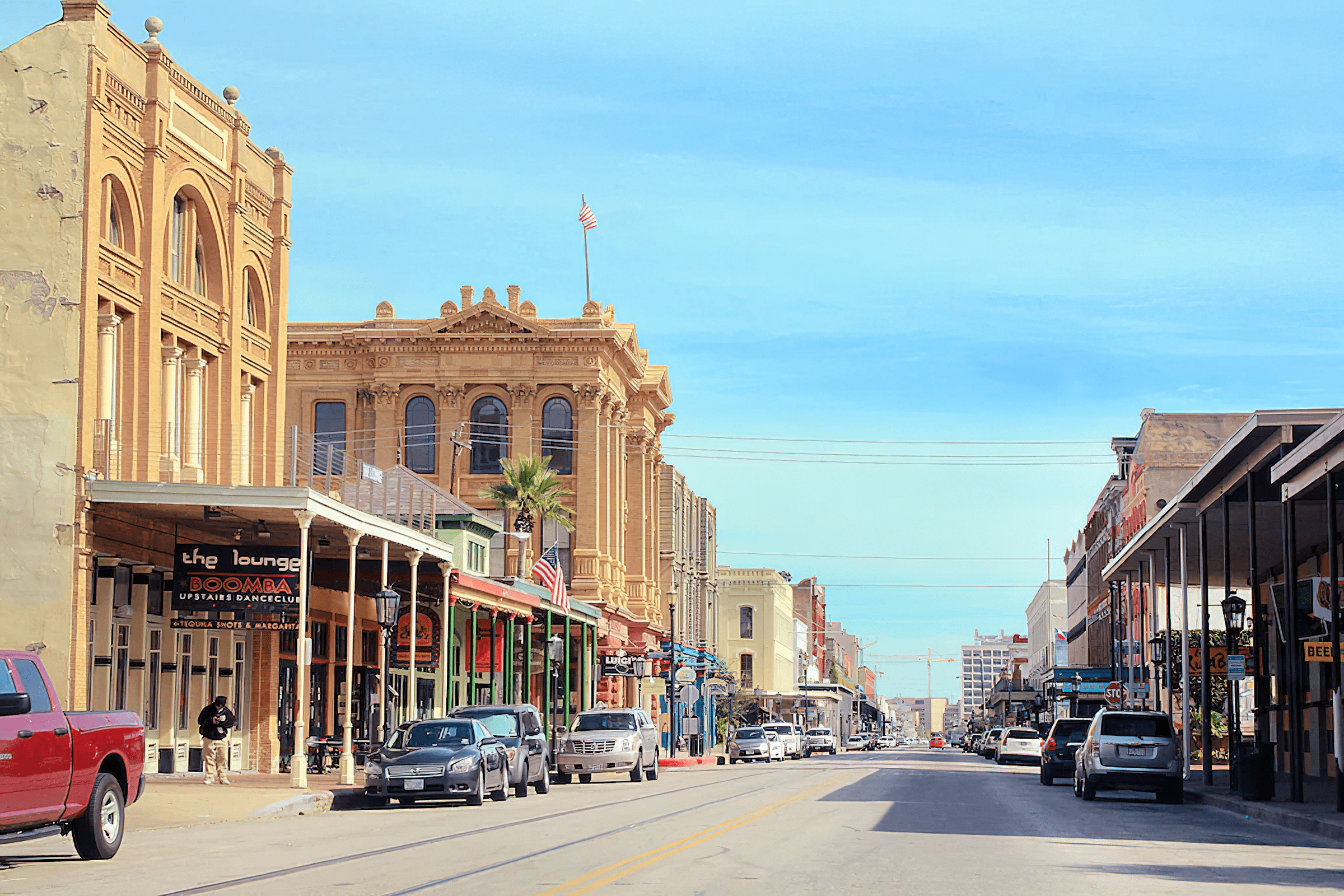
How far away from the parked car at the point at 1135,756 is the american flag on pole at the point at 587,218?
46.2m

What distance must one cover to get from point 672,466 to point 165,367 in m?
58.3

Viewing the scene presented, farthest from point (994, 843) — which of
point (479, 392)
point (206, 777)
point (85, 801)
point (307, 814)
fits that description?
point (479, 392)

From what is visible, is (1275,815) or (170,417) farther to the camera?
(170,417)

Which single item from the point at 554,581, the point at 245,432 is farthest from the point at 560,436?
the point at 245,432

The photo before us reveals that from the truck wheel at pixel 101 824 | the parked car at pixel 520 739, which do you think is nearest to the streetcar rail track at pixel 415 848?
the truck wheel at pixel 101 824

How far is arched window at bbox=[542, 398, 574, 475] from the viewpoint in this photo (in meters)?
76.1

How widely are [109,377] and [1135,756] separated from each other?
2089 cm

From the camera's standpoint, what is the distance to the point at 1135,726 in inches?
1208

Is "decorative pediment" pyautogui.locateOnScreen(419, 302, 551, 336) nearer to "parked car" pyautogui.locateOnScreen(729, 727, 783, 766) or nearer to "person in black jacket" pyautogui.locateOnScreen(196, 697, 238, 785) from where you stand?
"parked car" pyautogui.locateOnScreen(729, 727, 783, 766)

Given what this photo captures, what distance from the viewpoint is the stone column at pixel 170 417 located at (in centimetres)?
3384

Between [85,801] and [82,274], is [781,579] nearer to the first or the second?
[82,274]

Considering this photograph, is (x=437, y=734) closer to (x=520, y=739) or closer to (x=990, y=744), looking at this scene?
(x=520, y=739)

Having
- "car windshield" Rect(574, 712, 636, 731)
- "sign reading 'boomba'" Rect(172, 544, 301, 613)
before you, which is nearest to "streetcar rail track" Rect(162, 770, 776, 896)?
"sign reading 'boomba'" Rect(172, 544, 301, 613)

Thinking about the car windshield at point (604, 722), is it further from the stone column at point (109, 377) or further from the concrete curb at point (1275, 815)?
the concrete curb at point (1275, 815)
